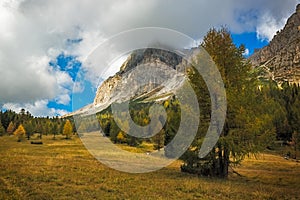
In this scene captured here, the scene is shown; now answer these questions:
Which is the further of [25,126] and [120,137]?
[25,126]

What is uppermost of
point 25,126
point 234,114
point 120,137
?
point 25,126

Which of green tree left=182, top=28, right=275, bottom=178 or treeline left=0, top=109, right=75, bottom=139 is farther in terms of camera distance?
treeline left=0, top=109, right=75, bottom=139

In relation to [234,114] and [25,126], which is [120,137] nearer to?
[25,126]

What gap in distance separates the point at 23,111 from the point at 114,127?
322 ft

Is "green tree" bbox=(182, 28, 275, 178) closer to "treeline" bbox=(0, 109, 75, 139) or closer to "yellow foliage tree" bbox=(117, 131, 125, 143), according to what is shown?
"yellow foliage tree" bbox=(117, 131, 125, 143)

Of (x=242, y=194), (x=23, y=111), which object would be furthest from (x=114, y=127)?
(x=23, y=111)

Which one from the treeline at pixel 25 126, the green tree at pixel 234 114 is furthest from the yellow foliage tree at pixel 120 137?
the green tree at pixel 234 114

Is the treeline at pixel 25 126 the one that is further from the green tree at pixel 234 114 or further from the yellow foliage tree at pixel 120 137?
the green tree at pixel 234 114

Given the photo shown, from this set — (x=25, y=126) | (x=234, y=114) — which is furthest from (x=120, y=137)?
(x=234, y=114)

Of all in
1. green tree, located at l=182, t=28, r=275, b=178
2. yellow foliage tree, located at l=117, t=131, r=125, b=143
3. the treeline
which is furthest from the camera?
the treeline

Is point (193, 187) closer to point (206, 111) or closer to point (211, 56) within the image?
point (206, 111)

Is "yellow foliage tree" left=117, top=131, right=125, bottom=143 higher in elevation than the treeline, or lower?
lower

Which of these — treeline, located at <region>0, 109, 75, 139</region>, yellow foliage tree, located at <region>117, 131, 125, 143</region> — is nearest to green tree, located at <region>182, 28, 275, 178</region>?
yellow foliage tree, located at <region>117, 131, 125, 143</region>

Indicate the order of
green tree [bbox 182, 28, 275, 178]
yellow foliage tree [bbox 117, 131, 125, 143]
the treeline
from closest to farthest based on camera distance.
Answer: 1. green tree [bbox 182, 28, 275, 178]
2. yellow foliage tree [bbox 117, 131, 125, 143]
3. the treeline
